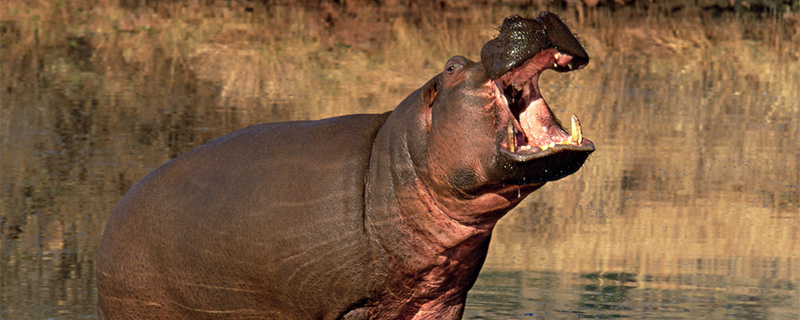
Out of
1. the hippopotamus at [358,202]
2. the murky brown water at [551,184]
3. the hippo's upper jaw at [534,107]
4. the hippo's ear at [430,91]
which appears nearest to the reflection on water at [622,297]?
the murky brown water at [551,184]

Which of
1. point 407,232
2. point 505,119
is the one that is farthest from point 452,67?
point 407,232

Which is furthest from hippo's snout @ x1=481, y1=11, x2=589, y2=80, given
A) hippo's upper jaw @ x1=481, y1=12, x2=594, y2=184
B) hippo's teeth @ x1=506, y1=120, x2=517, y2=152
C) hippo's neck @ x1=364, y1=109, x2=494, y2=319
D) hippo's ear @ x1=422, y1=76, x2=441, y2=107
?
hippo's neck @ x1=364, y1=109, x2=494, y2=319

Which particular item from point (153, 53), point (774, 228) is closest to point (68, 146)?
point (153, 53)

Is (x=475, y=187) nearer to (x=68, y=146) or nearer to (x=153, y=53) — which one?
(x=68, y=146)

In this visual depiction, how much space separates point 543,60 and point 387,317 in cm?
120

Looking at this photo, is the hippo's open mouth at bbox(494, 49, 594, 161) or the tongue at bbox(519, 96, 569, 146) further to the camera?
the tongue at bbox(519, 96, 569, 146)

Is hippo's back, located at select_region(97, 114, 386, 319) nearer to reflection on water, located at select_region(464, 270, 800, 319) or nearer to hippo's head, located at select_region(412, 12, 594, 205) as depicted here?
hippo's head, located at select_region(412, 12, 594, 205)

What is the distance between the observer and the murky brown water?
25.2 feet

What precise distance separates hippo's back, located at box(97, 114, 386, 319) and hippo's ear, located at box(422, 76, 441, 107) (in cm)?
40

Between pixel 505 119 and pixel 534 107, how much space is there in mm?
169

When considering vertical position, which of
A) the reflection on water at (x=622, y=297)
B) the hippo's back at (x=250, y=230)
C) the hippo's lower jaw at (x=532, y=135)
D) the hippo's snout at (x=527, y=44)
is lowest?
the reflection on water at (x=622, y=297)

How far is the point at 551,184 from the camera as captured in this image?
10.7 meters

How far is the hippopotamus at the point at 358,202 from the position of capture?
4.21 metres

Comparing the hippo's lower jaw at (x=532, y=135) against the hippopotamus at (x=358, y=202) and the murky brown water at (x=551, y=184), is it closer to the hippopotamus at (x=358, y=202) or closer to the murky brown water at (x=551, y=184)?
the hippopotamus at (x=358, y=202)
